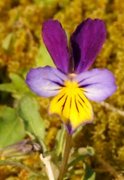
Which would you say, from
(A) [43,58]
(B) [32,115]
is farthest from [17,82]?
(B) [32,115]

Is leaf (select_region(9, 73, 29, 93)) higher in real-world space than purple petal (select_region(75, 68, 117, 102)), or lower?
higher

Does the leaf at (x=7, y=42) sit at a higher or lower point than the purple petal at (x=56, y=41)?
higher

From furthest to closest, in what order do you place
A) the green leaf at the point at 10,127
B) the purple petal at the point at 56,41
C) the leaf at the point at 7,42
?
the leaf at the point at 7,42, the green leaf at the point at 10,127, the purple petal at the point at 56,41

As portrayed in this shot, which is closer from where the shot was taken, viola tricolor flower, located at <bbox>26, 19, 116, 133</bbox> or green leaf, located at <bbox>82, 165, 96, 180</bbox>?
viola tricolor flower, located at <bbox>26, 19, 116, 133</bbox>

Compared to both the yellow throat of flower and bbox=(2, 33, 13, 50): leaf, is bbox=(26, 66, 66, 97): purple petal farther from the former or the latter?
bbox=(2, 33, 13, 50): leaf

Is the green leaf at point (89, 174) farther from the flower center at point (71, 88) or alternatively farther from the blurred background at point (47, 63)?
the flower center at point (71, 88)

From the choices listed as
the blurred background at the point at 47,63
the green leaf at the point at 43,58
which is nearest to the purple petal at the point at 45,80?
the blurred background at the point at 47,63

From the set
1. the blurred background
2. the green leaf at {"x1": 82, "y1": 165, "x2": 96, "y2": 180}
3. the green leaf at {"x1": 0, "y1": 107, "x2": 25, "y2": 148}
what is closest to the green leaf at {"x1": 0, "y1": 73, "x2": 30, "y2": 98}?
the blurred background
